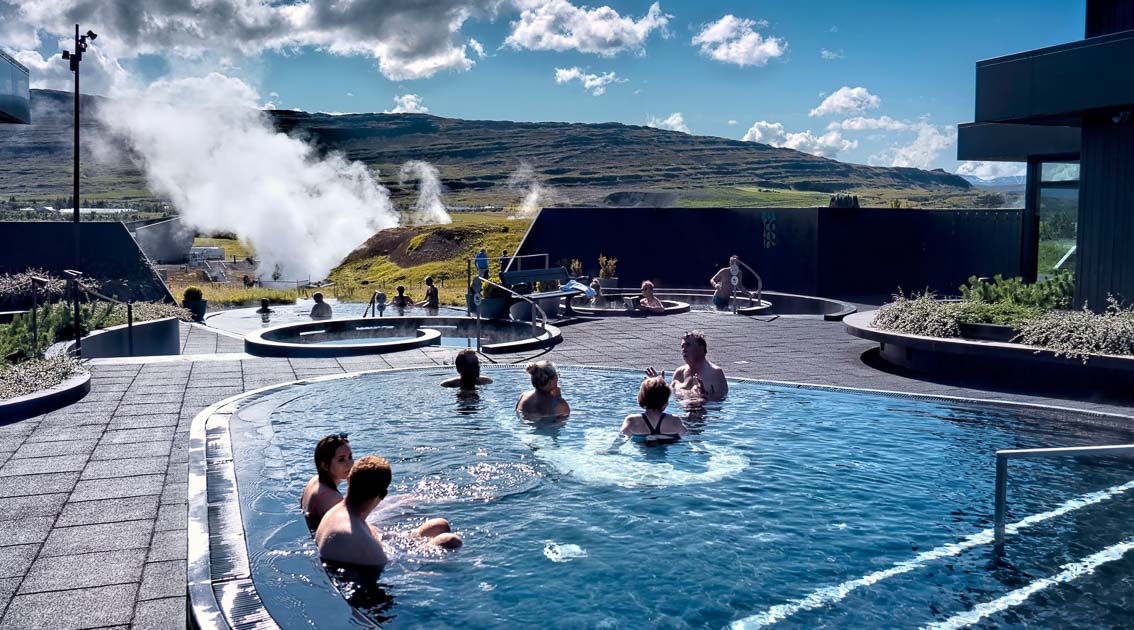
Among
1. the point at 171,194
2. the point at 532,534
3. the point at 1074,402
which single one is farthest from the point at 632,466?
the point at 171,194

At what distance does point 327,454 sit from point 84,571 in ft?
5.35

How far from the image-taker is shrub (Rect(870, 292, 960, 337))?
11.8 metres

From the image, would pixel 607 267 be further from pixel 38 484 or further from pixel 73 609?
pixel 73 609

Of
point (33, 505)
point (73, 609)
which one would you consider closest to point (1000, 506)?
point (73, 609)

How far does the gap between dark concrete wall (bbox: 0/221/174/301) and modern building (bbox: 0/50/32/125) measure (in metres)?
7.54

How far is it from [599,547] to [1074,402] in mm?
6233

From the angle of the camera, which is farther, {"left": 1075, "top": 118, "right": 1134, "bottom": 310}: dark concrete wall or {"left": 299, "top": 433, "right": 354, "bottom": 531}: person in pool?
{"left": 1075, "top": 118, "right": 1134, "bottom": 310}: dark concrete wall

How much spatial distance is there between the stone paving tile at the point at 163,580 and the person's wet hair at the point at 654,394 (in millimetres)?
4449

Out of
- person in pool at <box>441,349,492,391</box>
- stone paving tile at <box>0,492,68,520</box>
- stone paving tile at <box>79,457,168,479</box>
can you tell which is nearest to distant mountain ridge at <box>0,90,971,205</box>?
person in pool at <box>441,349,492,391</box>

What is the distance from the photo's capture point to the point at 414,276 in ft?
150

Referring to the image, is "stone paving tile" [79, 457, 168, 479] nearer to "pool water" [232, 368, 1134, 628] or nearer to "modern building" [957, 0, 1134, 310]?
"pool water" [232, 368, 1134, 628]

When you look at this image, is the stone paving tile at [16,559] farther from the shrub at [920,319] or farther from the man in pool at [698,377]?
the shrub at [920,319]

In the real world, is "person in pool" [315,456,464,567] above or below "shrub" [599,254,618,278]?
below

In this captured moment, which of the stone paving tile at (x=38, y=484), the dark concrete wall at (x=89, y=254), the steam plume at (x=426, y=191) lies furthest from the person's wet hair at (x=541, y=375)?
the steam plume at (x=426, y=191)
